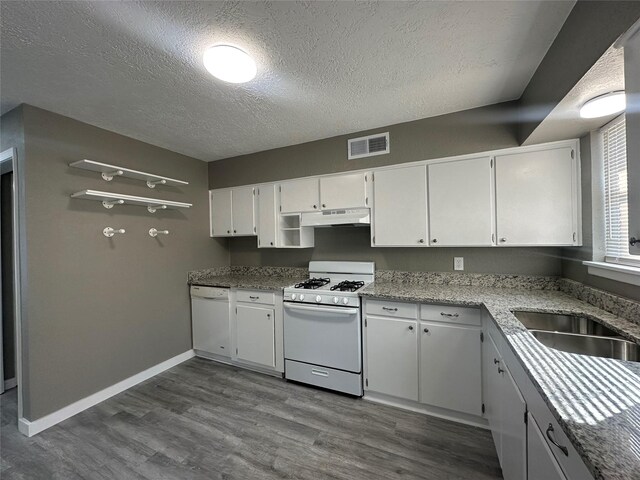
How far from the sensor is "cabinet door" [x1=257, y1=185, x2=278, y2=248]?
3107 mm

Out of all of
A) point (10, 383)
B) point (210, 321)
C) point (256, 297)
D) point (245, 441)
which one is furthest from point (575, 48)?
point (10, 383)

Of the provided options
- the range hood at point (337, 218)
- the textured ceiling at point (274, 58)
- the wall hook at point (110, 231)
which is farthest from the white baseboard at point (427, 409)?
the wall hook at point (110, 231)

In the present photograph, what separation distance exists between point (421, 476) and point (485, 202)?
201 cm

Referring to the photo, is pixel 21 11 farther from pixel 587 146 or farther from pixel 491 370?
pixel 587 146

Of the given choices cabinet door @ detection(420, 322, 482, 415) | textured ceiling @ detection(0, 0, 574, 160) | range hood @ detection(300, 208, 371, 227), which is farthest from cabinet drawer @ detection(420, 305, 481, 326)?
textured ceiling @ detection(0, 0, 574, 160)

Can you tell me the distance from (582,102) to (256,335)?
10.2ft

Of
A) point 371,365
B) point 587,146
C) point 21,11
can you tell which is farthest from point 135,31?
point 587,146

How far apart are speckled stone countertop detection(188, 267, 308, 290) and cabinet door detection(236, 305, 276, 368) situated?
289 mm

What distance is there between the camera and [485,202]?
2170mm

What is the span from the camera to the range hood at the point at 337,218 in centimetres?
258

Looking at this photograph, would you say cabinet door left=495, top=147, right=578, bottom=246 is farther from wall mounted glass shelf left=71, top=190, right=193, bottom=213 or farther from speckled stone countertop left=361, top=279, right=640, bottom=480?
wall mounted glass shelf left=71, top=190, right=193, bottom=213

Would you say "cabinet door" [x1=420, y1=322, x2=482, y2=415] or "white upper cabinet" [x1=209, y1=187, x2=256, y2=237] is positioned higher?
"white upper cabinet" [x1=209, y1=187, x2=256, y2=237]

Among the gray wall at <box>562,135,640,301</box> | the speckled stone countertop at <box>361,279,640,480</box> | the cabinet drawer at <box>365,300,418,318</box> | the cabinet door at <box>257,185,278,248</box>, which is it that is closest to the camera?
the speckled stone countertop at <box>361,279,640,480</box>

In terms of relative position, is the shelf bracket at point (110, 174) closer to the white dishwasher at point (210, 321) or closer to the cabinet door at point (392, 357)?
the white dishwasher at point (210, 321)
